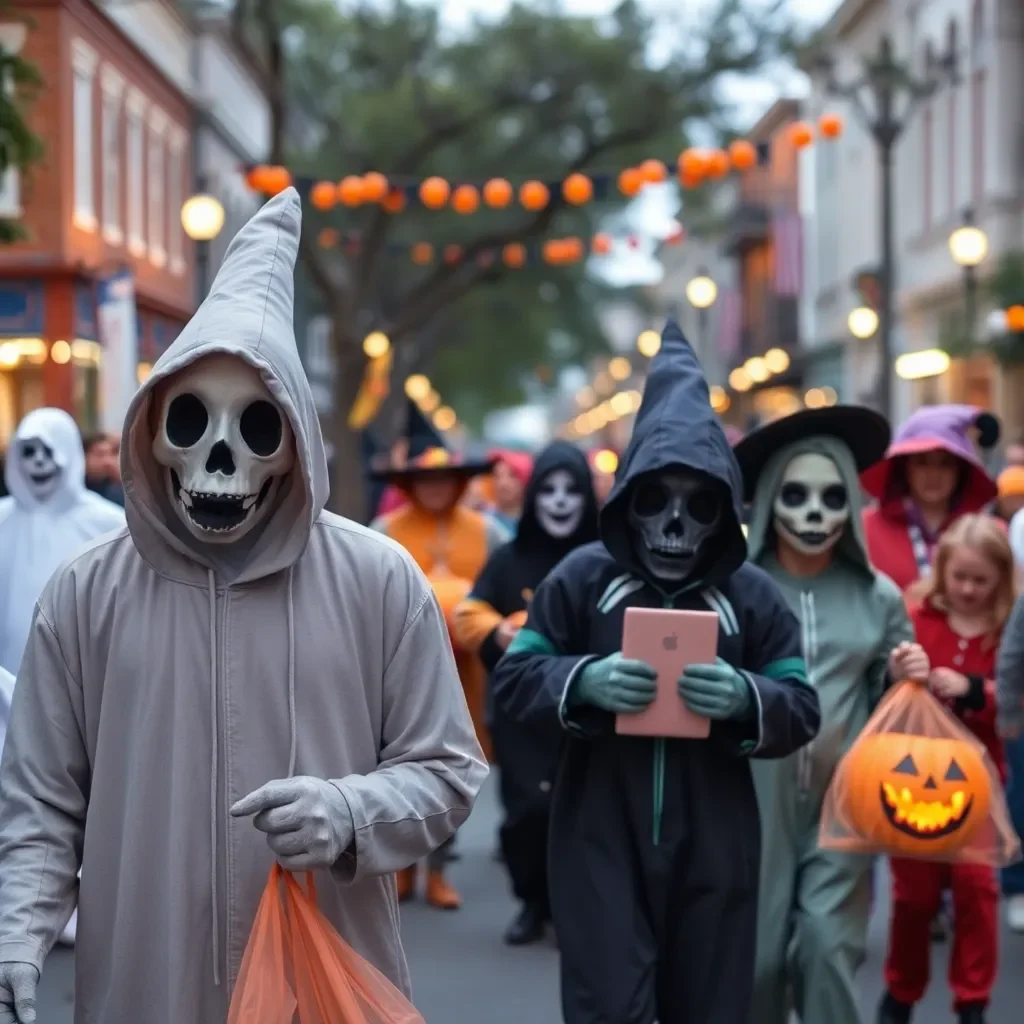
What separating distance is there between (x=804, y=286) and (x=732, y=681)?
5557 centimetres

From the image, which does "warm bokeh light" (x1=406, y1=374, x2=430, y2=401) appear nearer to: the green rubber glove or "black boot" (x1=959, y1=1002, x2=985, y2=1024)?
"black boot" (x1=959, y1=1002, x2=985, y2=1024)

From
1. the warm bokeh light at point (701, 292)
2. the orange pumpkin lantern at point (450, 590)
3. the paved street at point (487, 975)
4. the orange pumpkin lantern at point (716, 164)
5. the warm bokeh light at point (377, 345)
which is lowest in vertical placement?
the paved street at point (487, 975)

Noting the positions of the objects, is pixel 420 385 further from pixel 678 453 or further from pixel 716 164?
pixel 678 453

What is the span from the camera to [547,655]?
5176 millimetres

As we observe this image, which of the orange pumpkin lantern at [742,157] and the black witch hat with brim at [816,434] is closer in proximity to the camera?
the black witch hat with brim at [816,434]

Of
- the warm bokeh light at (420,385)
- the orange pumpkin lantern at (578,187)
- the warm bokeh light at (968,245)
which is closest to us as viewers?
the warm bokeh light at (968,245)

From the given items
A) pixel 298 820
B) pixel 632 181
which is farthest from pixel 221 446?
pixel 632 181

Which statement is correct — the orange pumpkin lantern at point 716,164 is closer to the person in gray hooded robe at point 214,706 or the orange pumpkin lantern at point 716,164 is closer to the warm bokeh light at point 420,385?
the person in gray hooded robe at point 214,706

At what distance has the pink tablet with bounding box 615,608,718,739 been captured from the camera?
481 cm

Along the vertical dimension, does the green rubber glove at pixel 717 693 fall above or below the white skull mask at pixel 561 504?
below

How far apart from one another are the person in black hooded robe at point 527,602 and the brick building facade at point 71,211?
15.4 m

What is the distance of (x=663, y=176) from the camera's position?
22.5 metres

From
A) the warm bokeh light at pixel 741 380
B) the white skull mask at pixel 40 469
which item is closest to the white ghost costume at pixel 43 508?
the white skull mask at pixel 40 469

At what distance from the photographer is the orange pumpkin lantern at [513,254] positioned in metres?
30.8
